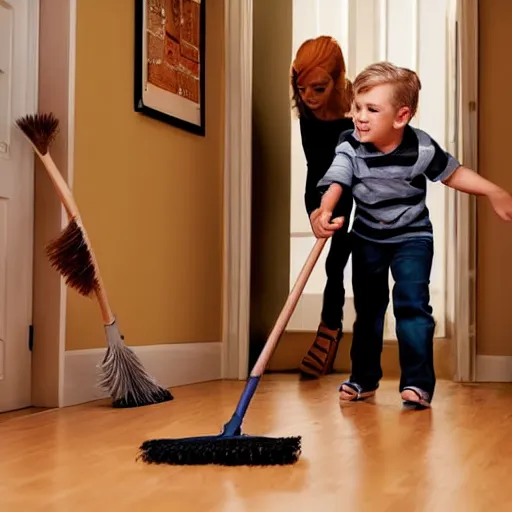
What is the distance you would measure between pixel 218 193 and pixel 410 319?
1.22 m

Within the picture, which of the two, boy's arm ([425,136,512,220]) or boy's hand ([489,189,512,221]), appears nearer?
boy's hand ([489,189,512,221])

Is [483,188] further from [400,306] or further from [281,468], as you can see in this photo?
[281,468]

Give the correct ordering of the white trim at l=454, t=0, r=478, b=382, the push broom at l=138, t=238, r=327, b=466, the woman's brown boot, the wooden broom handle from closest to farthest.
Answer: the push broom at l=138, t=238, r=327, b=466 → the wooden broom handle → the white trim at l=454, t=0, r=478, b=382 → the woman's brown boot

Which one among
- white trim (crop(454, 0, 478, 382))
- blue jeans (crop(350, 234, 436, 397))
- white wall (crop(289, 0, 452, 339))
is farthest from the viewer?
white wall (crop(289, 0, 452, 339))

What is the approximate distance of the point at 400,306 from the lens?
2984 mm

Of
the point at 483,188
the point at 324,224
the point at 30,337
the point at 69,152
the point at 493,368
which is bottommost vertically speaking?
the point at 493,368

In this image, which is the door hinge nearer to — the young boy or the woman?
the young boy

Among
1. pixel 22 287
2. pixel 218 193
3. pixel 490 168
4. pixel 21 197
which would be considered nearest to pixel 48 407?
pixel 22 287

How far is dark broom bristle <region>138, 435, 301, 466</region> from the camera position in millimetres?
1771

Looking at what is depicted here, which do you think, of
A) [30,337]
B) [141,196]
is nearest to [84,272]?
[30,337]

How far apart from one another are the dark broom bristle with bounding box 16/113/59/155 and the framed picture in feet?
1.86

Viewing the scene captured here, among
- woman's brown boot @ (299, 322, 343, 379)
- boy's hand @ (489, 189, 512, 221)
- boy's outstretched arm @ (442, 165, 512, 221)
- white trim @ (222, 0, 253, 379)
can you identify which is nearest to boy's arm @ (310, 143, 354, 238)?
boy's outstretched arm @ (442, 165, 512, 221)

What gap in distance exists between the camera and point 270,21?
437 cm

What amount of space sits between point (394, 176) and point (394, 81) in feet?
0.91
